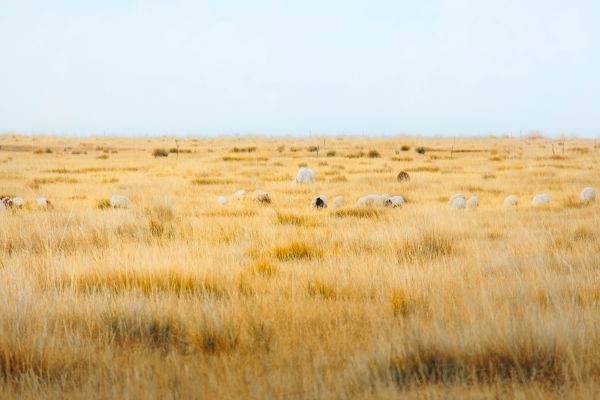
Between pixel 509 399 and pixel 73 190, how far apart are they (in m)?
12.5

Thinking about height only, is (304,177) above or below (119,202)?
above

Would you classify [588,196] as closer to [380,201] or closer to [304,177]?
[380,201]

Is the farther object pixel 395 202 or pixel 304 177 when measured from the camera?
pixel 304 177

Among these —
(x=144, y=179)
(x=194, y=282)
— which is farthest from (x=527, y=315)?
(x=144, y=179)

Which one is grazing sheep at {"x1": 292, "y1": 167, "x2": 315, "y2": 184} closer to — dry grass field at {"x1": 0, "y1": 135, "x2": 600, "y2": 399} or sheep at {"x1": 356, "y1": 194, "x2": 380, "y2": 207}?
sheep at {"x1": 356, "y1": 194, "x2": 380, "y2": 207}

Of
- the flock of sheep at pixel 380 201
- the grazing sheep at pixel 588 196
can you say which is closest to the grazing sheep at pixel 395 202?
the flock of sheep at pixel 380 201

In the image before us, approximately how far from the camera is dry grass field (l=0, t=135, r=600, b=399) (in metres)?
2.45

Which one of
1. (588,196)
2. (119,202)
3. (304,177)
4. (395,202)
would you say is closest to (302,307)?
(395,202)

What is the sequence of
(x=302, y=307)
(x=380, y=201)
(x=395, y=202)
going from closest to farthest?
(x=302, y=307) → (x=380, y=201) → (x=395, y=202)

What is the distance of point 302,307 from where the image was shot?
3498 millimetres

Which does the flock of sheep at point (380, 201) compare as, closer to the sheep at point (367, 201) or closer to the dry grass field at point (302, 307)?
the sheep at point (367, 201)

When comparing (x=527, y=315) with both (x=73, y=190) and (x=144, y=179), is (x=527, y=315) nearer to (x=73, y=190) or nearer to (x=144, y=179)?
(x=73, y=190)

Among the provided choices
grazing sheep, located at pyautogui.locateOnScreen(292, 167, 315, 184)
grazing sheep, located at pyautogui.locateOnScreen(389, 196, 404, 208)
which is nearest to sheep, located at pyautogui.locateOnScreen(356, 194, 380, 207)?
grazing sheep, located at pyautogui.locateOnScreen(389, 196, 404, 208)

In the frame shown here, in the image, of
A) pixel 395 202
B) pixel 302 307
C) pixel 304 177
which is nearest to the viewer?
pixel 302 307
